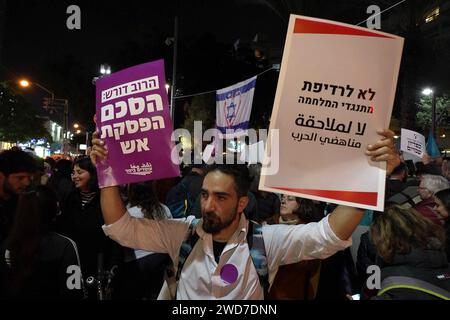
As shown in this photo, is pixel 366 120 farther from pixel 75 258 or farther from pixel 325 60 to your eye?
pixel 75 258

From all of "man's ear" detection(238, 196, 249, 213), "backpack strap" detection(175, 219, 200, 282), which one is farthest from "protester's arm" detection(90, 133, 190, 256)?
"man's ear" detection(238, 196, 249, 213)

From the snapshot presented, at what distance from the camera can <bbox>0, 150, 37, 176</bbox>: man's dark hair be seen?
4055 millimetres

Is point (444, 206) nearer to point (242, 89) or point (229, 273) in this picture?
point (229, 273)

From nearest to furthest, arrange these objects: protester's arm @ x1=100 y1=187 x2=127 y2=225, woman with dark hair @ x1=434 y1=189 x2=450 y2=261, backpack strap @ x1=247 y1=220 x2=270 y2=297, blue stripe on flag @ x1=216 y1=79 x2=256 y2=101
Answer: backpack strap @ x1=247 y1=220 x2=270 y2=297
protester's arm @ x1=100 y1=187 x2=127 y2=225
woman with dark hair @ x1=434 y1=189 x2=450 y2=261
blue stripe on flag @ x1=216 y1=79 x2=256 y2=101

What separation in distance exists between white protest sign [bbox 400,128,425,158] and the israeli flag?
9.59ft

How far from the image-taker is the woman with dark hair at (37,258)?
9.53 ft

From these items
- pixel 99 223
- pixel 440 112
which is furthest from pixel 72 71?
pixel 99 223

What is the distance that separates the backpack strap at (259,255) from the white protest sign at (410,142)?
21.2 ft

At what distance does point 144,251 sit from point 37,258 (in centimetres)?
154

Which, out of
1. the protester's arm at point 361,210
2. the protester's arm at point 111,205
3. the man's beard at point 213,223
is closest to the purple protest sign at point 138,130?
the protester's arm at point 111,205

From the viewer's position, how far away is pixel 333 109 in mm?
2613

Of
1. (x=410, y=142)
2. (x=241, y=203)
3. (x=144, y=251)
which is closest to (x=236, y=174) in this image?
(x=241, y=203)

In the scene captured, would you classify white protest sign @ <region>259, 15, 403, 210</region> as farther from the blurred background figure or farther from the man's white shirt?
the blurred background figure

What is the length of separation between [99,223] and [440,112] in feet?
94.7
